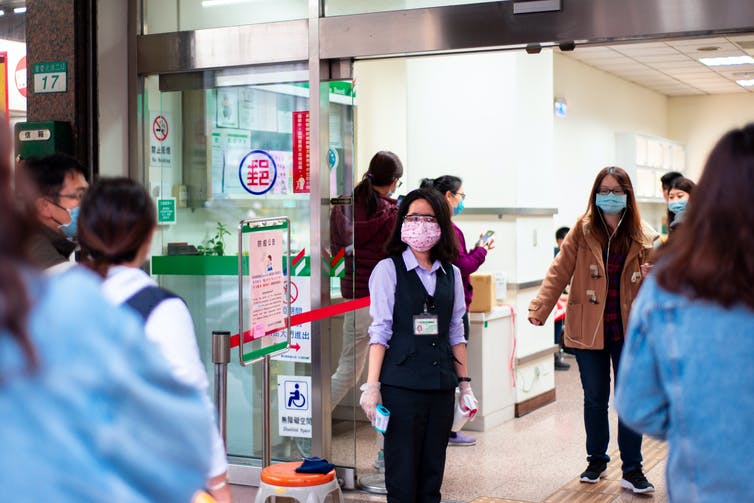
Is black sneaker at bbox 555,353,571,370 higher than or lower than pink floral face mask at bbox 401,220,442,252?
lower

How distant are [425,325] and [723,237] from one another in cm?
192

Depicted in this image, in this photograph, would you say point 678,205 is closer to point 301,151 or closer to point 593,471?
point 593,471

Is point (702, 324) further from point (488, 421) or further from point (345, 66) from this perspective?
point (488, 421)

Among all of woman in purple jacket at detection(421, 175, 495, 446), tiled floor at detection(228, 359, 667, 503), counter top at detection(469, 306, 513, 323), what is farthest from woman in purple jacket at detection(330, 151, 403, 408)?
counter top at detection(469, 306, 513, 323)

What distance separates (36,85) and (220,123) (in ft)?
3.21

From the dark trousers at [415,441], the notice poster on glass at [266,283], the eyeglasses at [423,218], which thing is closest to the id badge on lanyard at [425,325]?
the dark trousers at [415,441]

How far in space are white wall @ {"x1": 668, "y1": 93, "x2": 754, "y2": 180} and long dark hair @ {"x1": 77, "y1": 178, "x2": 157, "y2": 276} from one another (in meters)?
13.1

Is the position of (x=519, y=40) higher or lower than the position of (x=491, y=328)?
higher

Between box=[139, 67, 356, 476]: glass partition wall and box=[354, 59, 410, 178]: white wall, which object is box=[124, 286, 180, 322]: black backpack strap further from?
box=[354, 59, 410, 178]: white wall

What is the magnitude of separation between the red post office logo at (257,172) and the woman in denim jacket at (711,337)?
10.6 ft

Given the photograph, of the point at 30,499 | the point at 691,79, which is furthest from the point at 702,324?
the point at 691,79

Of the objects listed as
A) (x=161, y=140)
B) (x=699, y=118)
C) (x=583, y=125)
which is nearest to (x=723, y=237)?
(x=161, y=140)

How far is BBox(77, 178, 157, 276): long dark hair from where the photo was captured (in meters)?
2.18

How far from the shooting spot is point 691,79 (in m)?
12.8
